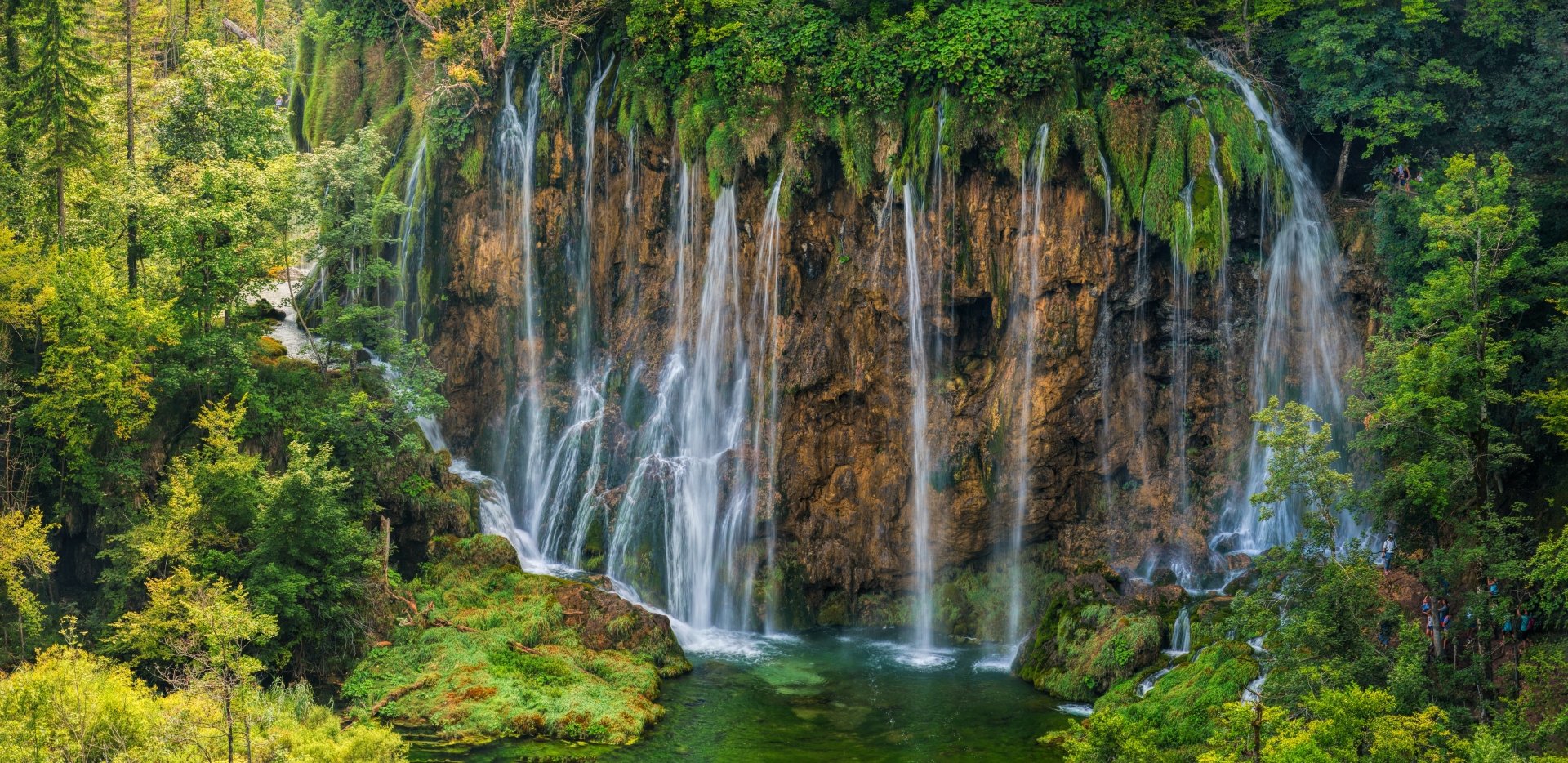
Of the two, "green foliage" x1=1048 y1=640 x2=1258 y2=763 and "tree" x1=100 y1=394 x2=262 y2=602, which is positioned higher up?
"tree" x1=100 y1=394 x2=262 y2=602

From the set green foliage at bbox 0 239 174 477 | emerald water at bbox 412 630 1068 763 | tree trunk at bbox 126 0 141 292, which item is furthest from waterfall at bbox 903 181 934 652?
tree trunk at bbox 126 0 141 292

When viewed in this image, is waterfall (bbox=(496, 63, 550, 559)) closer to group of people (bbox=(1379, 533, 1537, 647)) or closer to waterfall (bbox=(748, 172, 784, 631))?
waterfall (bbox=(748, 172, 784, 631))

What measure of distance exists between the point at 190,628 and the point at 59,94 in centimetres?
1231

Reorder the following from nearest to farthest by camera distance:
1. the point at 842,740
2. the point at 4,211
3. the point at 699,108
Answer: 1. the point at 842,740
2. the point at 4,211
3. the point at 699,108

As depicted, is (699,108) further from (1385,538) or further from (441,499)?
(1385,538)

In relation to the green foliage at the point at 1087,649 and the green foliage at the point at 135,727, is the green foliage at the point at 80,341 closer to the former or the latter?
the green foliage at the point at 135,727

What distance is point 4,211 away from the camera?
28438 mm

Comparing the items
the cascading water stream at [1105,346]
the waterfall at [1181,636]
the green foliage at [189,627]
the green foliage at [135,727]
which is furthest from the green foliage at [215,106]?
the waterfall at [1181,636]

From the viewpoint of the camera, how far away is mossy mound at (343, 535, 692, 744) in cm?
2389

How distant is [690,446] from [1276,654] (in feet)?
53.2

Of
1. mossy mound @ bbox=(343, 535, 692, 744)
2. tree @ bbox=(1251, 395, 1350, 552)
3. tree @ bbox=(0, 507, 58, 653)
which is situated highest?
tree @ bbox=(1251, 395, 1350, 552)

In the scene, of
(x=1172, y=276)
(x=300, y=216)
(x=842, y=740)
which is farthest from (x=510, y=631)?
(x=1172, y=276)

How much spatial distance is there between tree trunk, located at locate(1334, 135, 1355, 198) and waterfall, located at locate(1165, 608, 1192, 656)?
1141 cm

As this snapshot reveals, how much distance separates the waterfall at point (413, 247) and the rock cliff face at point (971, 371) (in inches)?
273
